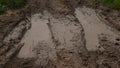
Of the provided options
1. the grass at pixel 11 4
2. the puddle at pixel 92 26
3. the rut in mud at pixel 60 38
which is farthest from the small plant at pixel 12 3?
the puddle at pixel 92 26

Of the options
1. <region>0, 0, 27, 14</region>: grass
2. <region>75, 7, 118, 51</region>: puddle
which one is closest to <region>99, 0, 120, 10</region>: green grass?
<region>75, 7, 118, 51</region>: puddle

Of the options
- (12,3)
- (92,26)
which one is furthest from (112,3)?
(12,3)

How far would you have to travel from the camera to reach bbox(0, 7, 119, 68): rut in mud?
19.8 feet

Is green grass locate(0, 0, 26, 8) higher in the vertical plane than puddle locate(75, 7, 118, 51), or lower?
higher

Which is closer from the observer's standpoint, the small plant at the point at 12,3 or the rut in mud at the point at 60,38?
the rut in mud at the point at 60,38

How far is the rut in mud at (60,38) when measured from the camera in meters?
6.03

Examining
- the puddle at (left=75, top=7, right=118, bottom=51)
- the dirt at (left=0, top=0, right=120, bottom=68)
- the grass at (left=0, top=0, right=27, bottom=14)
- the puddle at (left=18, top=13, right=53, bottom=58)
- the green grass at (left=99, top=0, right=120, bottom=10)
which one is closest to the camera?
the dirt at (left=0, top=0, right=120, bottom=68)

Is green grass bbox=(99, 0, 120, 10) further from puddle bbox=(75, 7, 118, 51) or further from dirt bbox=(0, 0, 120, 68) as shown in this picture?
puddle bbox=(75, 7, 118, 51)

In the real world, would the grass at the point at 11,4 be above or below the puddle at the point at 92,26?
above

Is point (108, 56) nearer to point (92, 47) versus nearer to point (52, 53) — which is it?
point (92, 47)

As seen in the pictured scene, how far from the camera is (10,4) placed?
9531mm

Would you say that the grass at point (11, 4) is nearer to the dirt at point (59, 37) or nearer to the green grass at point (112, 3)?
the dirt at point (59, 37)

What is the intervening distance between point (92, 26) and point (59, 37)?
1441 mm

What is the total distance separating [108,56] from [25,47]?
2295mm
